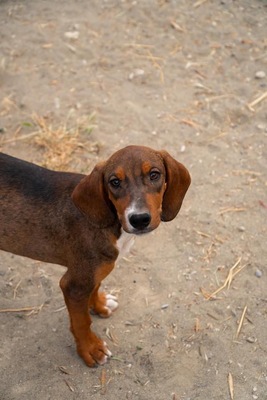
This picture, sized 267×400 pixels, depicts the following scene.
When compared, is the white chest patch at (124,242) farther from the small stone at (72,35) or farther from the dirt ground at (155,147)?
the small stone at (72,35)

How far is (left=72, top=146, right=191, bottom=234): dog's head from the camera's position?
3664 mm

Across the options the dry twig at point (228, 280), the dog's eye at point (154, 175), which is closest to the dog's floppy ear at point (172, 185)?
the dog's eye at point (154, 175)

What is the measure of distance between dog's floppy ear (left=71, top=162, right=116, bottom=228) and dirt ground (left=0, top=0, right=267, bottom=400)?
141 centimetres

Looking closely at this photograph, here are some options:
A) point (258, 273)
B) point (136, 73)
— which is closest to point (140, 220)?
point (258, 273)

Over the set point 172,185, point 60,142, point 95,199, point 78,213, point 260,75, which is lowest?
point 60,142

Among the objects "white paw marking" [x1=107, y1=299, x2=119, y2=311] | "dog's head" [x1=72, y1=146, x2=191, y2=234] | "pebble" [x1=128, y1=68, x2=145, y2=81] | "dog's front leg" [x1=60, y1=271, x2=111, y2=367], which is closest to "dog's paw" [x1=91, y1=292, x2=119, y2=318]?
"white paw marking" [x1=107, y1=299, x2=119, y2=311]

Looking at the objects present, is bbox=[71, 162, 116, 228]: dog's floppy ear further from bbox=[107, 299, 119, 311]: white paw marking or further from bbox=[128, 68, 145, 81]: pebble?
bbox=[128, 68, 145, 81]: pebble

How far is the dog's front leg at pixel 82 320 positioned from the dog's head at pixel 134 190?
54 centimetres

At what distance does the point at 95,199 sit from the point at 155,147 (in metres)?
2.73

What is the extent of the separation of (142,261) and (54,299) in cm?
92

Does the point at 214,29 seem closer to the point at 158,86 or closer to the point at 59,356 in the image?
the point at 158,86

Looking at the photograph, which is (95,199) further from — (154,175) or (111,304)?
(111,304)

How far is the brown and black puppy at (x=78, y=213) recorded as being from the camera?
3.89 meters

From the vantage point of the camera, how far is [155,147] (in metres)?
6.56
